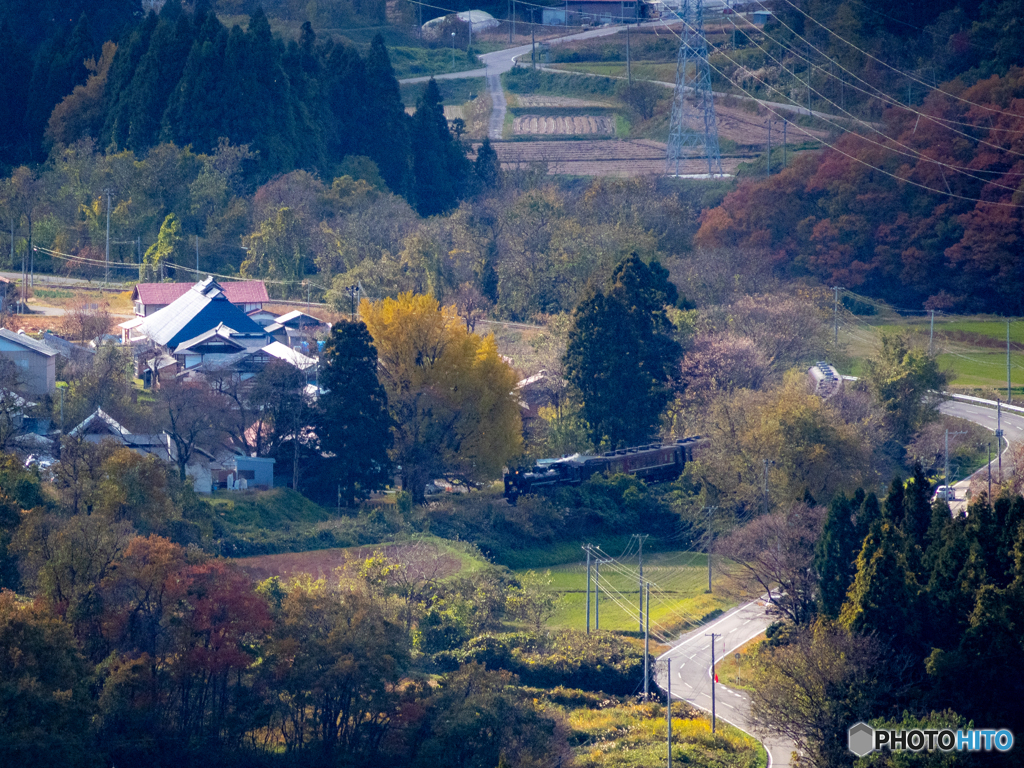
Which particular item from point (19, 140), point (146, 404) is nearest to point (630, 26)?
point (19, 140)

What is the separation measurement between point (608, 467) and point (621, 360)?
11.3 feet

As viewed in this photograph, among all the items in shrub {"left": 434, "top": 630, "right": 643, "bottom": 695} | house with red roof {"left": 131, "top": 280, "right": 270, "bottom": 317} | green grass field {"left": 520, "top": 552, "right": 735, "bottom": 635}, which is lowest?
green grass field {"left": 520, "top": 552, "right": 735, "bottom": 635}

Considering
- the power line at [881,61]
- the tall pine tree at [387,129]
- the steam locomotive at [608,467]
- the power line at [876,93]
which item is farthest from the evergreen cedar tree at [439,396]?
the power line at [881,61]

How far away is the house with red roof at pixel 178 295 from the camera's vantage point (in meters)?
52.2

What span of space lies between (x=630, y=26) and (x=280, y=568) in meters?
61.1

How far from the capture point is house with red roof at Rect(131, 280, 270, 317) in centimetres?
5222

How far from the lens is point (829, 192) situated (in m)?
64.3

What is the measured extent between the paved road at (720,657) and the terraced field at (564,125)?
155 ft

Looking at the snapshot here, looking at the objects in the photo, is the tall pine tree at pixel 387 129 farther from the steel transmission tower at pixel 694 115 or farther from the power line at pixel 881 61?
the power line at pixel 881 61

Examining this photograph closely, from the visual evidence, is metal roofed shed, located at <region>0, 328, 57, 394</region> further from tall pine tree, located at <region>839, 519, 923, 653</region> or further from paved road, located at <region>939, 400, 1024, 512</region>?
paved road, located at <region>939, 400, 1024, 512</region>

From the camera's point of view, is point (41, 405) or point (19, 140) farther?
point (19, 140)

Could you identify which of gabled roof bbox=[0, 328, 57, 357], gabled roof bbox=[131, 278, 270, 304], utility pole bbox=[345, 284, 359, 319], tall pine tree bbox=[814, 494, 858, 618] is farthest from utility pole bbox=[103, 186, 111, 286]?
tall pine tree bbox=[814, 494, 858, 618]

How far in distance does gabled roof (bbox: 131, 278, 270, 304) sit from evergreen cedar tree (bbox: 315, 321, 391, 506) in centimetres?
1373

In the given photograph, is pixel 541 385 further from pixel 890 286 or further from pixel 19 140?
pixel 19 140
